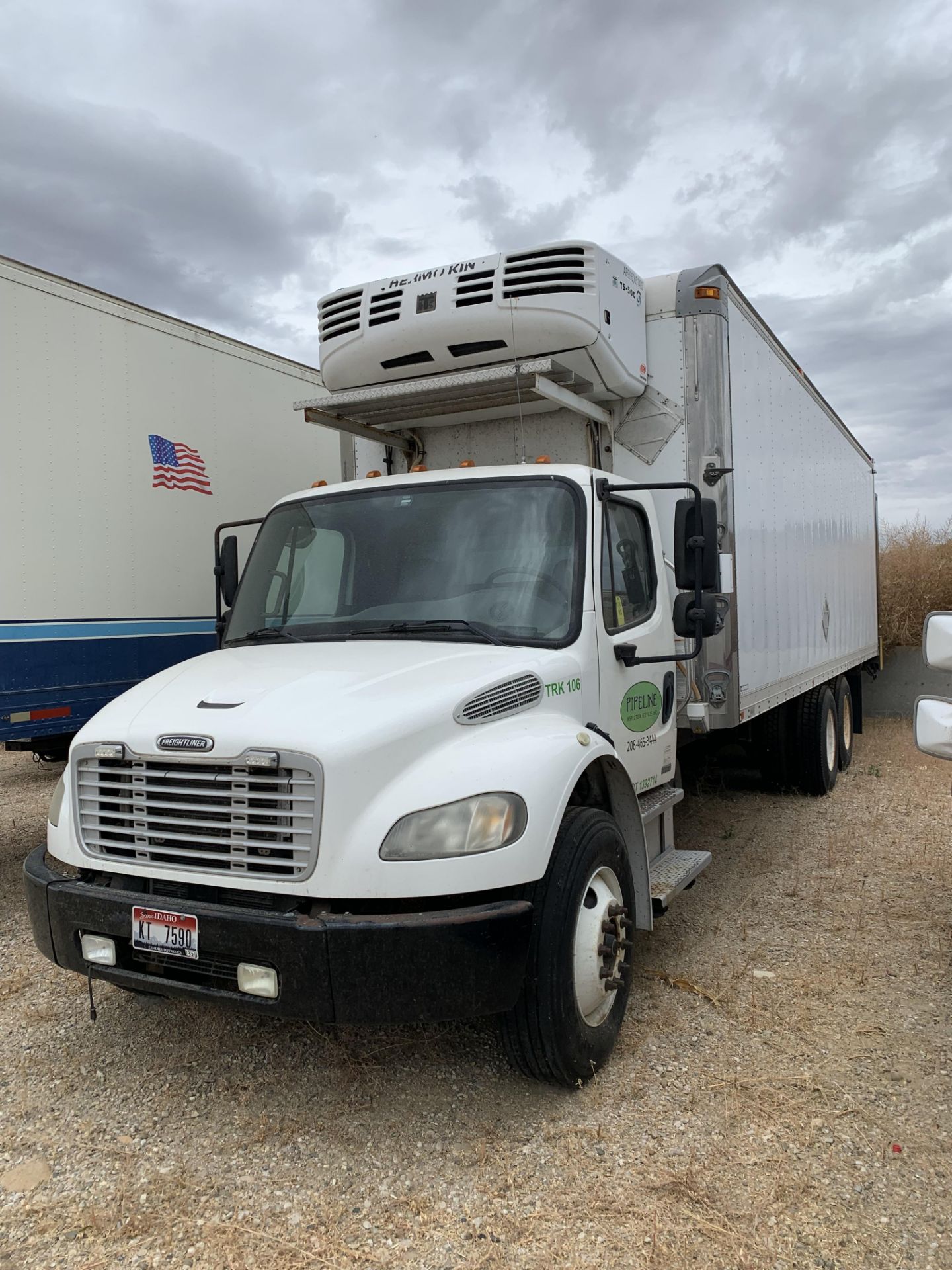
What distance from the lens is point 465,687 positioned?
11.1 feet

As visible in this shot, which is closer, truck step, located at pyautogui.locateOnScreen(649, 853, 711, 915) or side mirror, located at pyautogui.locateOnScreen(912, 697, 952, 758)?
side mirror, located at pyautogui.locateOnScreen(912, 697, 952, 758)

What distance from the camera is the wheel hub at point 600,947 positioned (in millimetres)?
3461

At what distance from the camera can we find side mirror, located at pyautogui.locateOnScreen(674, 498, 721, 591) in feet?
13.4

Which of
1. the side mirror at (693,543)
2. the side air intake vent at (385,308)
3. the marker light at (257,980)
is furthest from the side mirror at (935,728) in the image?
the side air intake vent at (385,308)

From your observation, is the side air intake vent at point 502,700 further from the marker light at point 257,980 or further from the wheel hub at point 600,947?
the marker light at point 257,980

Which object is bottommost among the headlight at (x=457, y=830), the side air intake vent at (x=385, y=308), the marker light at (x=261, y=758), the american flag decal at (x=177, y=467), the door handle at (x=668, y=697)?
the headlight at (x=457, y=830)

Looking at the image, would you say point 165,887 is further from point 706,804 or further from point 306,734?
point 706,804

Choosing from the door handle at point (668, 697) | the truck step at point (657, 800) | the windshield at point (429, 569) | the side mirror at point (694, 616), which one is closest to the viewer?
the windshield at point (429, 569)

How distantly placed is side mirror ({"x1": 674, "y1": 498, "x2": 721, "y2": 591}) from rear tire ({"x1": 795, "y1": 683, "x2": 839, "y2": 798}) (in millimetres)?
4761

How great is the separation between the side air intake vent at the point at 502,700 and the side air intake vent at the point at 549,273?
238 cm

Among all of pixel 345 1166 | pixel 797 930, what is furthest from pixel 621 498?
pixel 345 1166

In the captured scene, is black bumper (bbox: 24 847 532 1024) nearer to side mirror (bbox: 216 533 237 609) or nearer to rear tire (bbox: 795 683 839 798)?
side mirror (bbox: 216 533 237 609)

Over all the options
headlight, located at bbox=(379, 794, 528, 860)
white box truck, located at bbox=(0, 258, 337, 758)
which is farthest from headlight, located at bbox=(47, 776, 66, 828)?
white box truck, located at bbox=(0, 258, 337, 758)

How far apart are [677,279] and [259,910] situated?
4.40 m
